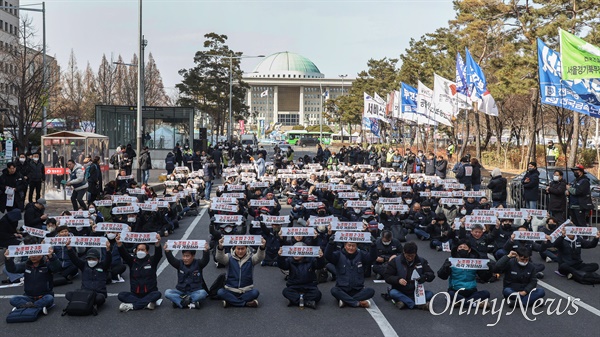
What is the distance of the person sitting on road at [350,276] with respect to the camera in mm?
9852

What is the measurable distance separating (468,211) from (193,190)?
31.0 ft

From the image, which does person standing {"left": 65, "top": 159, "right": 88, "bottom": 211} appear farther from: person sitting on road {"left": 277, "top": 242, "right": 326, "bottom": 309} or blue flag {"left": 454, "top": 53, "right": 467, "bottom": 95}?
blue flag {"left": 454, "top": 53, "right": 467, "bottom": 95}

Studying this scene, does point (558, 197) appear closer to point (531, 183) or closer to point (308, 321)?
point (531, 183)

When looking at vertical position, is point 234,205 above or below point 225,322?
above

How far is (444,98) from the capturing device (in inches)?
1133

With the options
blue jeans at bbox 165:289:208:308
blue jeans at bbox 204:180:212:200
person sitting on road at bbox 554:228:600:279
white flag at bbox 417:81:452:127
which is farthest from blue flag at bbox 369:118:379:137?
blue jeans at bbox 165:289:208:308

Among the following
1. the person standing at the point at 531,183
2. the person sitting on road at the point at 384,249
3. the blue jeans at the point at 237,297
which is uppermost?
the person standing at the point at 531,183

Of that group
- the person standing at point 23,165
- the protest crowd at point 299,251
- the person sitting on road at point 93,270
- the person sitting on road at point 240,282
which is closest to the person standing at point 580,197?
the protest crowd at point 299,251

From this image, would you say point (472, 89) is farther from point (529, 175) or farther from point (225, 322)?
point (225, 322)

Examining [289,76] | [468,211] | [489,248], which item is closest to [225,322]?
[489,248]

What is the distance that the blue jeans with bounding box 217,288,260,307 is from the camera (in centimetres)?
979

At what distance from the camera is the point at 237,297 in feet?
32.4

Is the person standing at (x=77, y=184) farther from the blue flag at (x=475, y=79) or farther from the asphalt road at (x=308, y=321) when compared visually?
the blue flag at (x=475, y=79)

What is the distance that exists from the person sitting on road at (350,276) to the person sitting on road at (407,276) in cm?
37
